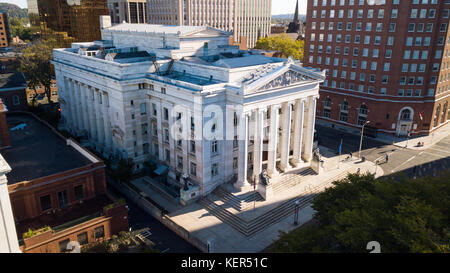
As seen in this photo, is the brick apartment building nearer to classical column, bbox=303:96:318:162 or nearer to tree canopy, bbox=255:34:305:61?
classical column, bbox=303:96:318:162

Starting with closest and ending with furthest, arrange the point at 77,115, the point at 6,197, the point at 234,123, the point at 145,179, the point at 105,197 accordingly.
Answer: the point at 6,197, the point at 105,197, the point at 234,123, the point at 145,179, the point at 77,115

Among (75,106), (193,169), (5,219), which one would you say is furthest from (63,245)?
(75,106)

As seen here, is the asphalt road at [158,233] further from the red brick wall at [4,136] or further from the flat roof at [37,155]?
the red brick wall at [4,136]

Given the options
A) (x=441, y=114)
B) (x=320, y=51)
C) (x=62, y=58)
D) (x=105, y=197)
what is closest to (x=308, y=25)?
(x=320, y=51)

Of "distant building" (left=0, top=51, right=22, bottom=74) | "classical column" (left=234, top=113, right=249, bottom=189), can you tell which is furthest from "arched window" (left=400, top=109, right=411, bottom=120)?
"distant building" (left=0, top=51, right=22, bottom=74)

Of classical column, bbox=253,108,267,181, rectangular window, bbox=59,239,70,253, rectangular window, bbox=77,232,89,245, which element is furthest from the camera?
classical column, bbox=253,108,267,181
